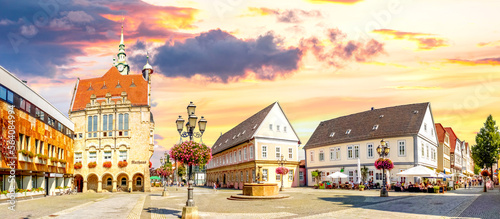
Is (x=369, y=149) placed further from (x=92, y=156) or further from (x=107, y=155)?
(x=92, y=156)

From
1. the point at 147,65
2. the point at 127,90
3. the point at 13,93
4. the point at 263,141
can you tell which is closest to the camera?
the point at 13,93

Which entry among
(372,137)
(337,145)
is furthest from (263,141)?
(372,137)

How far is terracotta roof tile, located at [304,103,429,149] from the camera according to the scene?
51.7 m

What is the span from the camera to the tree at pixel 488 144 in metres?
64.2

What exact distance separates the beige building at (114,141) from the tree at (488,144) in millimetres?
49721

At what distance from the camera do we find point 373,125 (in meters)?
56.2

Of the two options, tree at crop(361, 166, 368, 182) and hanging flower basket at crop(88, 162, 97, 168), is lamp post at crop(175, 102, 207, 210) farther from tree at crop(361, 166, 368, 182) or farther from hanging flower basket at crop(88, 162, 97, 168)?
hanging flower basket at crop(88, 162, 97, 168)

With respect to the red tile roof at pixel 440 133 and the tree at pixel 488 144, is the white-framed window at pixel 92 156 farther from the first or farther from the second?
the tree at pixel 488 144

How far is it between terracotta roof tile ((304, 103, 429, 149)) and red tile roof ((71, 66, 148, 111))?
1062 inches

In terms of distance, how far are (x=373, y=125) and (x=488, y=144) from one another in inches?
852

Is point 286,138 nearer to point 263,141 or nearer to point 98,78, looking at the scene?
point 263,141

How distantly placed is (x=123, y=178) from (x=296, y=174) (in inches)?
988

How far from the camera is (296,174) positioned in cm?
6250

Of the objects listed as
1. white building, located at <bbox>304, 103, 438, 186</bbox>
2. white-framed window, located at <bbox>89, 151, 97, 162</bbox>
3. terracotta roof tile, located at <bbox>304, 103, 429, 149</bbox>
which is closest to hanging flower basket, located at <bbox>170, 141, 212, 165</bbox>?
white building, located at <bbox>304, 103, 438, 186</bbox>
